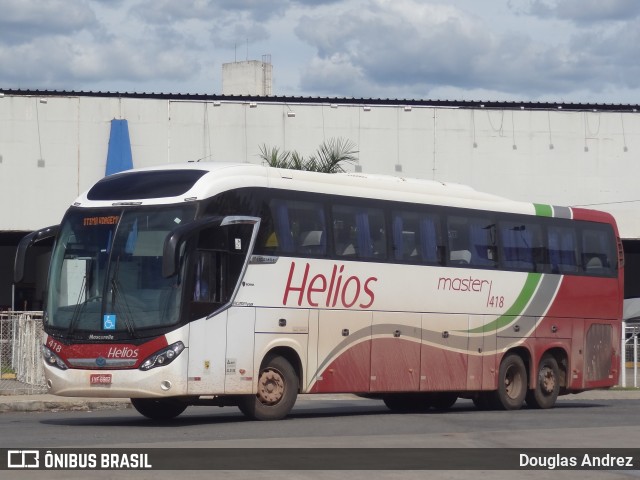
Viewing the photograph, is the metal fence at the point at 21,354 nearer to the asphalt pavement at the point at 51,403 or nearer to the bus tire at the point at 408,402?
the asphalt pavement at the point at 51,403

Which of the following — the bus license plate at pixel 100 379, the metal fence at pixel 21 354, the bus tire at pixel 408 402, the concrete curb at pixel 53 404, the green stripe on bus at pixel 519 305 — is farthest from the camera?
the metal fence at pixel 21 354

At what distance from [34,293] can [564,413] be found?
40.5 m

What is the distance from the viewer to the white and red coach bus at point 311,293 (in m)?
17.8

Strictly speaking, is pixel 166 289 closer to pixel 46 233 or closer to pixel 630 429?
pixel 46 233

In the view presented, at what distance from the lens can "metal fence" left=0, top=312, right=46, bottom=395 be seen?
1058 inches

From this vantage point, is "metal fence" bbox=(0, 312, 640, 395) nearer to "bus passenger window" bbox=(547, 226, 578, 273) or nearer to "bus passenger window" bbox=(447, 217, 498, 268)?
"bus passenger window" bbox=(447, 217, 498, 268)

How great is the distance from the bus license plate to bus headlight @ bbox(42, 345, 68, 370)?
52 centimetres

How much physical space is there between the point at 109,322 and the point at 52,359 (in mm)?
1159

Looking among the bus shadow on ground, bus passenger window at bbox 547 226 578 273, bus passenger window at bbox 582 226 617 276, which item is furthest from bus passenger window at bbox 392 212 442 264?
bus passenger window at bbox 582 226 617 276

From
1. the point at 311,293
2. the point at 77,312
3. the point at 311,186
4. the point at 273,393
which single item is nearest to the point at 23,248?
the point at 77,312

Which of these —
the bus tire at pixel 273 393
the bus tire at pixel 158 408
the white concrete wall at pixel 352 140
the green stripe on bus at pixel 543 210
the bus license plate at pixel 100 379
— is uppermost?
the white concrete wall at pixel 352 140

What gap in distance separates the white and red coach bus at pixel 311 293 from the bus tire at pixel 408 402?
4 cm

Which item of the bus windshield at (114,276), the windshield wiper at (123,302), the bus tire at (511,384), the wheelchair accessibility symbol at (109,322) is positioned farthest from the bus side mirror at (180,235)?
the bus tire at (511,384)

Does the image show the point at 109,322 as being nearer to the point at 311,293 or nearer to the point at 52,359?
the point at 52,359
